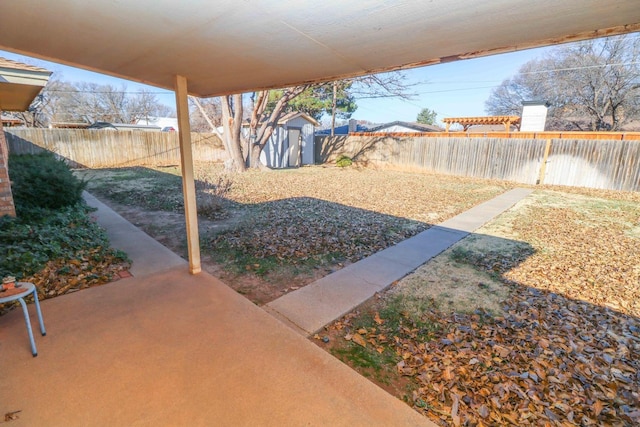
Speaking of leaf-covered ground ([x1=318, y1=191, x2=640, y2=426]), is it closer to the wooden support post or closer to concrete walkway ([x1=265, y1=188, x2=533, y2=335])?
concrete walkway ([x1=265, y1=188, x2=533, y2=335])

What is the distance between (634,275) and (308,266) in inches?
180

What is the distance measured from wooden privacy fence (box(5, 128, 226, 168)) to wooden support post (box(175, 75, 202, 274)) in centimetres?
1446

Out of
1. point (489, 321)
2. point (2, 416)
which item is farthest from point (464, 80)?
point (2, 416)

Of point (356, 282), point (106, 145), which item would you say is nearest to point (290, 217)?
point (356, 282)

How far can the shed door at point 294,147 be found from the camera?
59.2 ft

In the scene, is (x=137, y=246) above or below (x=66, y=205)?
below

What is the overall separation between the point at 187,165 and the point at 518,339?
3890mm

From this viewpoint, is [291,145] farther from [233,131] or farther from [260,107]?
[233,131]

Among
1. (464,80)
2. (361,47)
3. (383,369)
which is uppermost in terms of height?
(464,80)

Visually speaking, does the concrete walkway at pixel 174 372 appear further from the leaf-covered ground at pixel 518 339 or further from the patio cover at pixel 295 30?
the patio cover at pixel 295 30

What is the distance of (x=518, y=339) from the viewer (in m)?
2.84

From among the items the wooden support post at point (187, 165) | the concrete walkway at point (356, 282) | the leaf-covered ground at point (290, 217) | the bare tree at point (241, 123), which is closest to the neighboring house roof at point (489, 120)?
the leaf-covered ground at point (290, 217)

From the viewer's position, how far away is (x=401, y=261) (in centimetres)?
463

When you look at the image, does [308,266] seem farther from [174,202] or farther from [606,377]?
[174,202]
